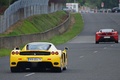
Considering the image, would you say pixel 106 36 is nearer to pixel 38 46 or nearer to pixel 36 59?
pixel 38 46

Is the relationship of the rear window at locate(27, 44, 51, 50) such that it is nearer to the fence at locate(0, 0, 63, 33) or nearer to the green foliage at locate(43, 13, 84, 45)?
the fence at locate(0, 0, 63, 33)

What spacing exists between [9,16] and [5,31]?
2.22 m

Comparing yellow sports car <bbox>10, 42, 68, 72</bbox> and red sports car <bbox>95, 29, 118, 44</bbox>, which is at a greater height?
yellow sports car <bbox>10, 42, 68, 72</bbox>

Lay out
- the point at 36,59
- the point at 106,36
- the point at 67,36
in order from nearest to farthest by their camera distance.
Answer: the point at 36,59 → the point at 106,36 → the point at 67,36

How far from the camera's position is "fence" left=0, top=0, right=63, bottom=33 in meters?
50.6

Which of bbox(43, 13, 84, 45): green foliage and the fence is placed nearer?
the fence

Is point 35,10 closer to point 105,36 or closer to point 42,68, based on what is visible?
point 105,36

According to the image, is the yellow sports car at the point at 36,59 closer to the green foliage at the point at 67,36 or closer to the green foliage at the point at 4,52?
the green foliage at the point at 4,52

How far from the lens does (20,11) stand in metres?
61.0

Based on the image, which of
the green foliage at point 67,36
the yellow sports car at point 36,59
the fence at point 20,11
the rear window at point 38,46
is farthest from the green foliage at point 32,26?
the yellow sports car at point 36,59

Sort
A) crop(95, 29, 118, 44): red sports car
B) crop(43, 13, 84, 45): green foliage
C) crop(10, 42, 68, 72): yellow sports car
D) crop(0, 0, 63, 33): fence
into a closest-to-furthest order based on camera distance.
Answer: crop(10, 42, 68, 72): yellow sports car < crop(0, 0, 63, 33): fence < crop(95, 29, 118, 44): red sports car < crop(43, 13, 84, 45): green foliage

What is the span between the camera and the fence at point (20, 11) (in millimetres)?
50625

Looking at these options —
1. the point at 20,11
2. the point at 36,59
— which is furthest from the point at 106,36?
the point at 36,59

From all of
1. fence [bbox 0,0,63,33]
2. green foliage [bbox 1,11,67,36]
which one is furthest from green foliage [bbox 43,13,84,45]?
fence [bbox 0,0,63,33]
